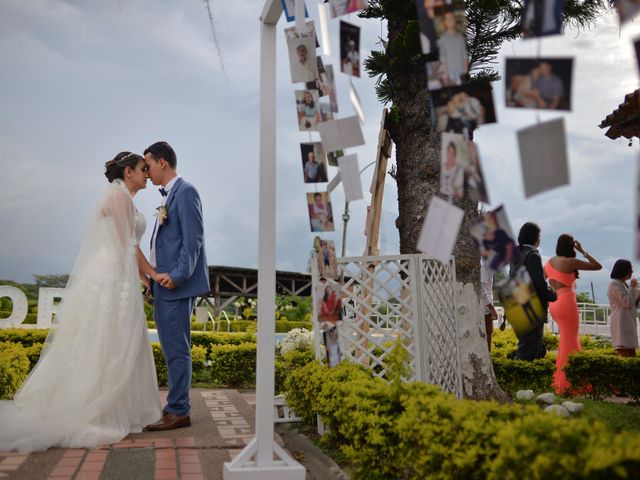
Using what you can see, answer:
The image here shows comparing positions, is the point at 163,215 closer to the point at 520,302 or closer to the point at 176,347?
the point at 176,347

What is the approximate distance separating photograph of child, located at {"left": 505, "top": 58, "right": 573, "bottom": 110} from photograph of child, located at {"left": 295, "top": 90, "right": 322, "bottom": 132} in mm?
1247

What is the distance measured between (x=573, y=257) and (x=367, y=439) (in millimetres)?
4511

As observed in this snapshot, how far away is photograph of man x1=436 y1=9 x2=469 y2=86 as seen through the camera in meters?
2.11

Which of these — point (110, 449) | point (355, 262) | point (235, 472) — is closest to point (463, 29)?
point (235, 472)

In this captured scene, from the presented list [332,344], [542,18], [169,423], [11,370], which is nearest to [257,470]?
[332,344]

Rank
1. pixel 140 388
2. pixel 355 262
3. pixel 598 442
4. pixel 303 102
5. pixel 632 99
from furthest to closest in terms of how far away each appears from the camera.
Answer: pixel 632 99 < pixel 355 262 < pixel 140 388 < pixel 303 102 < pixel 598 442

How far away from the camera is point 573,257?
6.84 metres

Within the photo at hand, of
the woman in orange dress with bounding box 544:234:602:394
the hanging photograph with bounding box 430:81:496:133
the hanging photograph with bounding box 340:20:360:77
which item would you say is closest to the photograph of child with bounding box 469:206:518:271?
the hanging photograph with bounding box 430:81:496:133

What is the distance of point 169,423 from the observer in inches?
184

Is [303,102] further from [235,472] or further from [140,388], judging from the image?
[140,388]

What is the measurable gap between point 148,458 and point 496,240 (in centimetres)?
272

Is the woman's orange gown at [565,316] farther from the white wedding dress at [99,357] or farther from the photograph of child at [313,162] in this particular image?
the photograph of child at [313,162]

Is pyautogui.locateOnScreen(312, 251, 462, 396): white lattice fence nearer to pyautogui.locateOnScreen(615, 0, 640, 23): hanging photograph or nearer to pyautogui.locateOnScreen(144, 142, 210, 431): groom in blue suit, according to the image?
pyautogui.locateOnScreen(144, 142, 210, 431): groom in blue suit

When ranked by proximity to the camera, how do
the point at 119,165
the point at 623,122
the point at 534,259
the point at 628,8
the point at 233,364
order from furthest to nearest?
the point at 233,364 → the point at 534,259 → the point at 623,122 → the point at 119,165 → the point at 628,8
